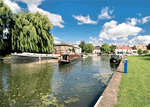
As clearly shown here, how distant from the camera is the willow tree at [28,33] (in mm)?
27188

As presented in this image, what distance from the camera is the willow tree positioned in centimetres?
2719

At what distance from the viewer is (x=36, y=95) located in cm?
664

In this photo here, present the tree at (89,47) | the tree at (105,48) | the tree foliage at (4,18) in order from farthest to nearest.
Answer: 1. the tree at (105,48)
2. the tree at (89,47)
3. the tree foliage at (4,18)

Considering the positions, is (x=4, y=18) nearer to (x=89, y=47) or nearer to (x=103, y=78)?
(x=103, y=78)

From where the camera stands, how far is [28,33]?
28.2 metres

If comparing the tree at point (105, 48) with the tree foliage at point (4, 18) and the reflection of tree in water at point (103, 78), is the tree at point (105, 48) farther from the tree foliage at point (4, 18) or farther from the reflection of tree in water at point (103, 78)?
the reflection of tree in water at point (103, 78)

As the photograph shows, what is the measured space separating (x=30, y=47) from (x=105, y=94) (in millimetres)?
28567

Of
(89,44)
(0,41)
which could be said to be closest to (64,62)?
(0,41)

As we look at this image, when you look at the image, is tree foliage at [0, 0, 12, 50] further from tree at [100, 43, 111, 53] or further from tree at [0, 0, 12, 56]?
tree at [100, 43, 111, 53]

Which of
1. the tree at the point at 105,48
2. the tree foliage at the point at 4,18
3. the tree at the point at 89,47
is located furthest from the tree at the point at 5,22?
the tree at the point at 105,48

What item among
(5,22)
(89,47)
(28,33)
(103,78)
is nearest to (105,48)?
(89,47)

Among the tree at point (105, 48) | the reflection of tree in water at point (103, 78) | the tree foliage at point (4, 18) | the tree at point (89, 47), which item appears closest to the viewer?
the reflection of tree in water at point (103, 78)

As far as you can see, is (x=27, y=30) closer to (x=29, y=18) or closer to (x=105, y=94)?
(x=29, y=18)

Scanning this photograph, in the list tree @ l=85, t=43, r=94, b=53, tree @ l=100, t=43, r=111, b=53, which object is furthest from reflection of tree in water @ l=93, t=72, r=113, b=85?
tree @ l=100, t=43, r=111, b=53
